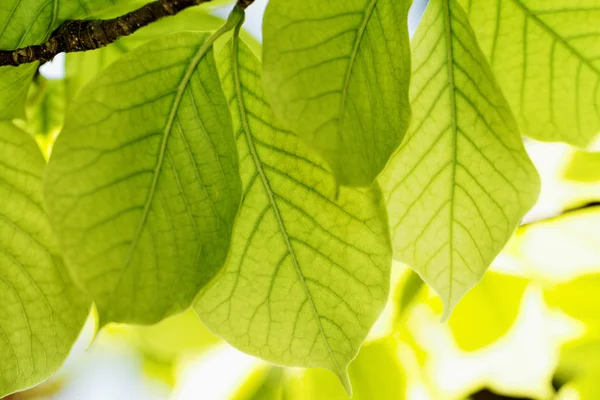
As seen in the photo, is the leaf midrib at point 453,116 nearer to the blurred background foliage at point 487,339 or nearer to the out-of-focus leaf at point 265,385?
the blurred background foliage at point 487,339

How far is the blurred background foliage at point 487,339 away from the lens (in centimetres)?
118

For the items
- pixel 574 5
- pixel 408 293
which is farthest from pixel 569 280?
pixel 574 5

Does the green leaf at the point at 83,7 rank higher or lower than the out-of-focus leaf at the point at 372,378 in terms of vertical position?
higher

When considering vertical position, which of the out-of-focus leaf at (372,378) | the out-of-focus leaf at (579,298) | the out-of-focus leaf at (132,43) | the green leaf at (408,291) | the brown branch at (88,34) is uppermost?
the out-of-focus leaf at (132,43)

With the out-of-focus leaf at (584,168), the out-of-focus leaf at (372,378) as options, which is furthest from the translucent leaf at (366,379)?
the out-of-focus leaf at (584,168)

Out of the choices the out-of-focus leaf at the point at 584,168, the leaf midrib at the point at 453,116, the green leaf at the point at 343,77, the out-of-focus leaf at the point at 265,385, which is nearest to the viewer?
the green leaf at the point at 343,77

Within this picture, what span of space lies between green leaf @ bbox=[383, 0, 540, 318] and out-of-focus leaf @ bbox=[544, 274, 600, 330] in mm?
865

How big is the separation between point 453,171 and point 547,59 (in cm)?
10

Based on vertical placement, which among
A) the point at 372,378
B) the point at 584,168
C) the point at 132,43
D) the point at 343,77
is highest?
the point at 132,43

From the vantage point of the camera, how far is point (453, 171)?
43 cm

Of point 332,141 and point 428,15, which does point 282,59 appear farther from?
point 428,15

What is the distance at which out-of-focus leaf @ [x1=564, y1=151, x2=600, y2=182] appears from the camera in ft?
3.68

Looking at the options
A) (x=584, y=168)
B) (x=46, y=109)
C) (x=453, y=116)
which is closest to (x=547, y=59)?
(x=453, y=116)

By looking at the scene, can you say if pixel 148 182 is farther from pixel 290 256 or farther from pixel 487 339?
pixel 487 339
